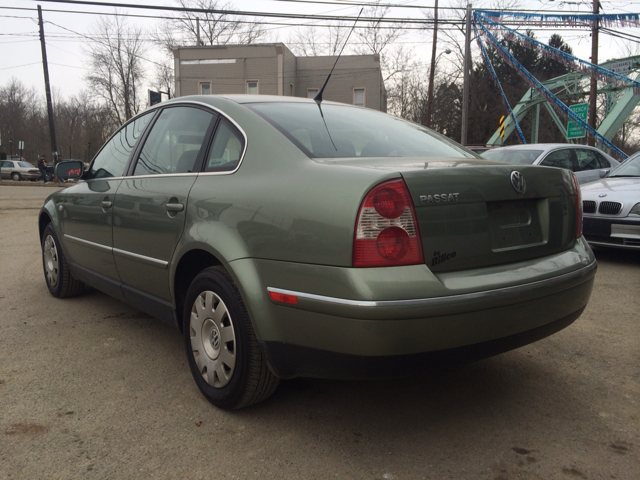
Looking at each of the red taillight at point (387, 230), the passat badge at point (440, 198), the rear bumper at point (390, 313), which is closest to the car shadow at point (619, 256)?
the rear bumper at point (390, 313)

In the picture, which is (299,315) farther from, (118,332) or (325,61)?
(325,61)

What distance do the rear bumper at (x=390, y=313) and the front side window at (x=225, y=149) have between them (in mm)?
620

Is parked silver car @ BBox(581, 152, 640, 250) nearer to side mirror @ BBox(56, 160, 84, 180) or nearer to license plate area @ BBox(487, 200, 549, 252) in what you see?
license plate area @ BBox(487, 200, 549, 252)

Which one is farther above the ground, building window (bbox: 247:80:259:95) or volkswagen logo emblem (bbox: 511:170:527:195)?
building window (bbox: 247:80:259:95)

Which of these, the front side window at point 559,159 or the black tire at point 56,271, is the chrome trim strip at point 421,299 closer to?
the black tire at point 56,271

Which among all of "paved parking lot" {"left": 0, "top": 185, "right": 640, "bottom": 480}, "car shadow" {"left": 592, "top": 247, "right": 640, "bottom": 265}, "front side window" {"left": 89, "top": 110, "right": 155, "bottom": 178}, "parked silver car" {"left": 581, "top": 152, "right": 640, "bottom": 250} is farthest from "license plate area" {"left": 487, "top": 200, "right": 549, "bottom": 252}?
"car shadow" {"left": 592, "top": 247, "right": 640, "bottom": 265}

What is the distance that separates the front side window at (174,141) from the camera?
309 centimetres

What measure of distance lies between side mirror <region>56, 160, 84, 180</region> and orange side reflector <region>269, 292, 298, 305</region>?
2.88m

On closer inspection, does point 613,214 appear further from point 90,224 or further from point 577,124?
point 577,124

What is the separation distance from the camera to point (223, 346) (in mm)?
2600

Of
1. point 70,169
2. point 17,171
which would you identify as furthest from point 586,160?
point 17,171

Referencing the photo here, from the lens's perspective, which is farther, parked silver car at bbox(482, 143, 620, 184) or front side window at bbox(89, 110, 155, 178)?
parked silver car at bbox(482, 143, 620, 184)

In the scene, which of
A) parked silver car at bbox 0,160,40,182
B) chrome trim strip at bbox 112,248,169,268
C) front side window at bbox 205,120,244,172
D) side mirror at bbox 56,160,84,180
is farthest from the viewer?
parked silver car at bbox 0,160,40,182

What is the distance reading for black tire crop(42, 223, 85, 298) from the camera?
15.4 feet
